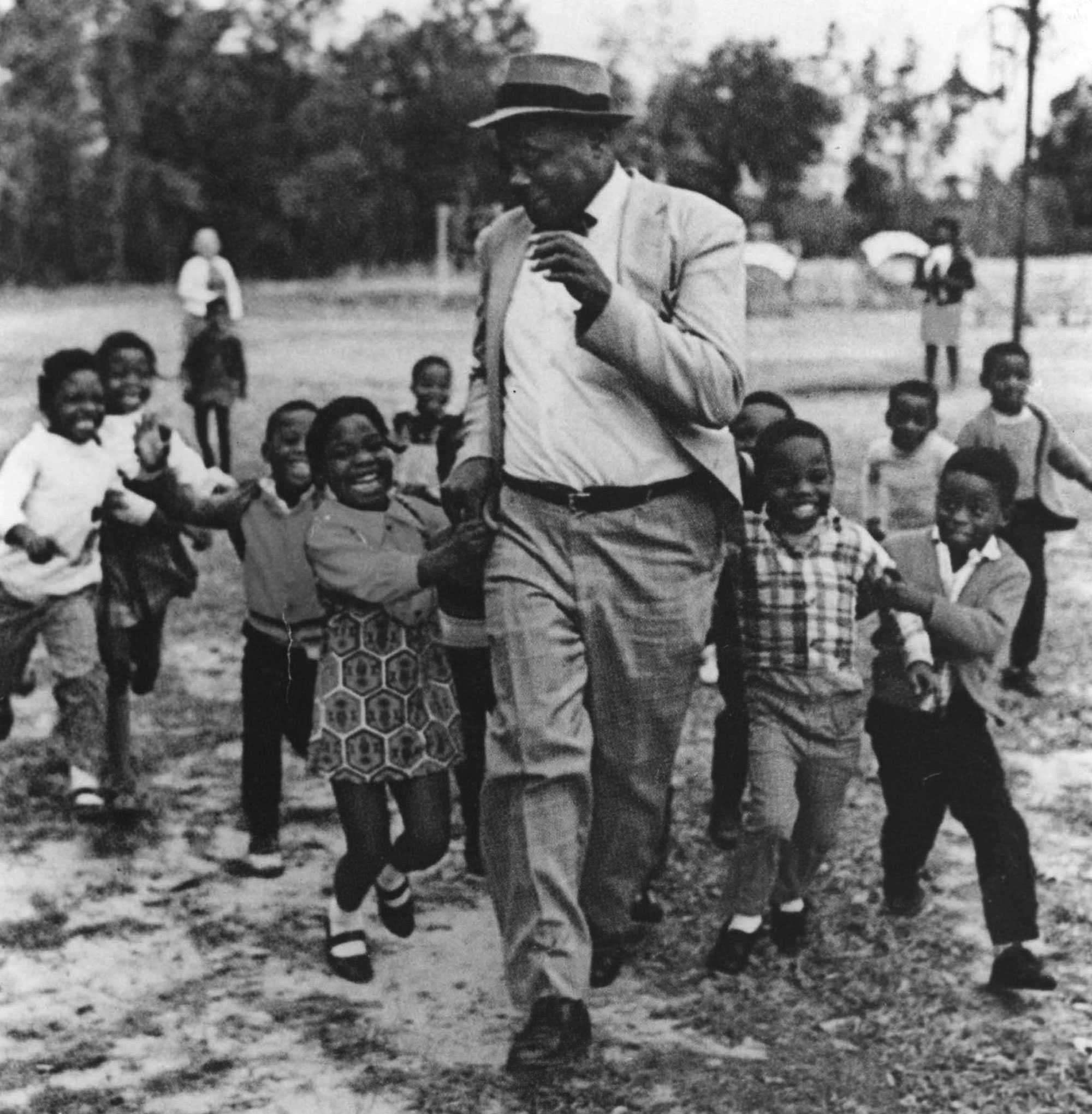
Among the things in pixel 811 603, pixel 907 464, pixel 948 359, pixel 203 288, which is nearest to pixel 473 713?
pixel 811 603

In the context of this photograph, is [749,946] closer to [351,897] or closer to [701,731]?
[351,897]

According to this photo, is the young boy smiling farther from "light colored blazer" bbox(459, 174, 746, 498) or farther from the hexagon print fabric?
the hexagon print fabric

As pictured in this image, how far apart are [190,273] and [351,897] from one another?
8.79 metres

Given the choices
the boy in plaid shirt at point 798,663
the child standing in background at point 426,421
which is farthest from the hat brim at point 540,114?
the child standing in background at point 426,421

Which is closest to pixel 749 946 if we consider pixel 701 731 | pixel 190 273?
pixel 701 731

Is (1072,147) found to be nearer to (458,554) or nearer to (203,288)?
(458,554)

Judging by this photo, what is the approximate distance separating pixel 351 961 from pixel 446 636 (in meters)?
0.84

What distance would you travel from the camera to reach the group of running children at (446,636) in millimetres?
4082

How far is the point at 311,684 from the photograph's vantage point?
4.87 meters

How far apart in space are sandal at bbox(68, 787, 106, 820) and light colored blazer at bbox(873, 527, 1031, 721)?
8.05 ft

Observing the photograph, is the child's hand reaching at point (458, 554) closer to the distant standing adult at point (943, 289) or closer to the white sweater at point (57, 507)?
the white sweater at point (57, 507)

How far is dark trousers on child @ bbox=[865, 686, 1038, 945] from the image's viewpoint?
4.08m

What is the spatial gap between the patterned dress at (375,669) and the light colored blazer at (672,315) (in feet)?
1.29

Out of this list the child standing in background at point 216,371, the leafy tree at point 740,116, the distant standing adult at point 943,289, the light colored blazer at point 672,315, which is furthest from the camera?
the leafy tree at point 740,116
